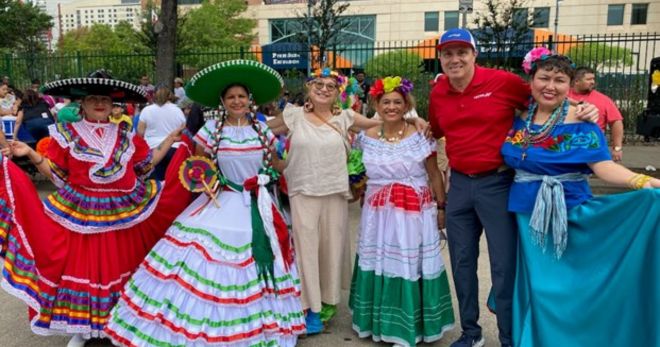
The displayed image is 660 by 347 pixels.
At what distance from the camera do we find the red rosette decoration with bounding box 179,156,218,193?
3.53 metres

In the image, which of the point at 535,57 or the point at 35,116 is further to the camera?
the point at 35,116

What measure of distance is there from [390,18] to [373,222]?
154 feet

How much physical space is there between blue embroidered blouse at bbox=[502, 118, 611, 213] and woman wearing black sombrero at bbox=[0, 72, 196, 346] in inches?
84.6

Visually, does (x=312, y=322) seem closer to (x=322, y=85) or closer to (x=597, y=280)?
(x=322, y=85)

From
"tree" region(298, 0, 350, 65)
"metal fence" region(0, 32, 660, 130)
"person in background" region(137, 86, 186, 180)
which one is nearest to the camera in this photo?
"person in background" region(137, 86, 186, 180)

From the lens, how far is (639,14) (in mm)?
42438

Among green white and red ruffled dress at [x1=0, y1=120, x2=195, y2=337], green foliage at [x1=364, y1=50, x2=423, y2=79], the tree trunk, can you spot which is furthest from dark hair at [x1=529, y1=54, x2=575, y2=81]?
green foliage at [x1=364, y1=50, x2=423, y2=79]

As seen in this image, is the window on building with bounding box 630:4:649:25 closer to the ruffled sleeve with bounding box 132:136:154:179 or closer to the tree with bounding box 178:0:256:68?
the tree with bounding box 178:0:256:68

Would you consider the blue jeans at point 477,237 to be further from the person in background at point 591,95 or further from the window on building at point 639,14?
the window on building at point 639,14

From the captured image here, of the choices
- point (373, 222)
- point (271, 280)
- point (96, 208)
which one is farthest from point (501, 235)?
point (96, 208)

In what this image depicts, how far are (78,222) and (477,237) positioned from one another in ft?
8.17

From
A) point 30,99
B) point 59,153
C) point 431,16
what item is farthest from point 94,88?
point 431,16

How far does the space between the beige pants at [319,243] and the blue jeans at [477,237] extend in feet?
2.52

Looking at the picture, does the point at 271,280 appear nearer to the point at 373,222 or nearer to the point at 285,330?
the point at 285,330
